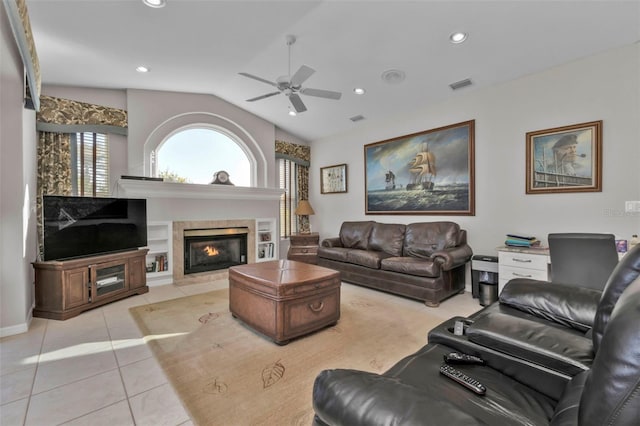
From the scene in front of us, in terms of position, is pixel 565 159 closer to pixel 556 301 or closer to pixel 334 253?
pixel 556 301

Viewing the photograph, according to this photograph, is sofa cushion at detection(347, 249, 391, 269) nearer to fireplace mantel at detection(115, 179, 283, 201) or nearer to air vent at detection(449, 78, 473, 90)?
fireplace mantel at detection(115, 179, 283, 201)

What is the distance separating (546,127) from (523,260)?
1650 mm

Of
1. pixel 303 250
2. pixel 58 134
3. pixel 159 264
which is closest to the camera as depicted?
pixel 58 134

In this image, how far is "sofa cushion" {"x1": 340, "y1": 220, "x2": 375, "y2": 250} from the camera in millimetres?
5027

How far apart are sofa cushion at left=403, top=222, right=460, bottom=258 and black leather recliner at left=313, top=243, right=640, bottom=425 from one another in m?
2.03

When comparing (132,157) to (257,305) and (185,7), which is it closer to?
(185,7)

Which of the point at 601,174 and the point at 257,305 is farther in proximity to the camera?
the point at 601,174

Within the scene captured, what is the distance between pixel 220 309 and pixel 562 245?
11.8 feet

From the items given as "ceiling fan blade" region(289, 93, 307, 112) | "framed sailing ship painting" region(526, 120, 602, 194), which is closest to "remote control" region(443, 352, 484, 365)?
"ceiling fan blade" region(289, 93, 307, 112)

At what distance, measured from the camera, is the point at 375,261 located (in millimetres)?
4078

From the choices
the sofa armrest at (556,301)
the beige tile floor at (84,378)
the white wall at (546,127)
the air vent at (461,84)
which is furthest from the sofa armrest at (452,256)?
the air vent at (461,84)

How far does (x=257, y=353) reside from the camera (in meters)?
2.34

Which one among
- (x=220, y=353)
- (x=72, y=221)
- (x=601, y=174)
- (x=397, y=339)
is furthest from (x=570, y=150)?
(x=72, y=221)

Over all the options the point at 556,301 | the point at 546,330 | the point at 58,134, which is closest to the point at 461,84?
the point at 556,301
